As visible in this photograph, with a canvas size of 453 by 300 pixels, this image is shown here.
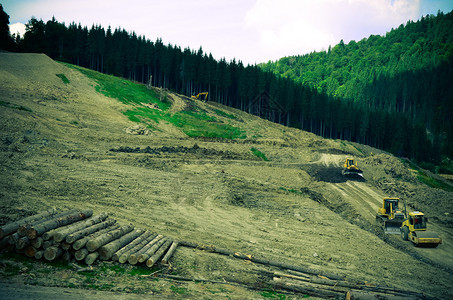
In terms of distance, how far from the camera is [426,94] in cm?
13525

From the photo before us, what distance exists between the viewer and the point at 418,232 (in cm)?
1898

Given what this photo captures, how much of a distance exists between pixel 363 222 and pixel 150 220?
1635cm

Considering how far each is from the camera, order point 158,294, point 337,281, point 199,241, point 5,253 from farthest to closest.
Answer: point 199,241 < point 337,281 < point 5,253 < point 158,294

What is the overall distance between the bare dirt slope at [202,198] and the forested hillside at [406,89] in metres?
55.6

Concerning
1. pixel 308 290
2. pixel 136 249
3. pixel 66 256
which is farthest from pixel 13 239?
pixel 308 290

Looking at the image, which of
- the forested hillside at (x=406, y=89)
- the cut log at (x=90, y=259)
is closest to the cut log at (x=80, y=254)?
the cut log at (x=90, y=259)

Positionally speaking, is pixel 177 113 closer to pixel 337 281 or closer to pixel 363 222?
pixel 363 222

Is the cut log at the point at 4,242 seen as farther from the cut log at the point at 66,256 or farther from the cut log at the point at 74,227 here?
the cut log at the point at 66,256

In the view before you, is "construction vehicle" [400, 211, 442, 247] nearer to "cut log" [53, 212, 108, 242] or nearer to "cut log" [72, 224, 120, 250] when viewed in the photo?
"cut log" [72, 224, 120, 250]

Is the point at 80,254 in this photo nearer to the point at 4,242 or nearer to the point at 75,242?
the point at 75,242

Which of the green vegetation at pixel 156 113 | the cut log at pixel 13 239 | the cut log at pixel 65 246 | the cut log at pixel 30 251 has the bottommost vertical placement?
the cut log at pixel 30 251

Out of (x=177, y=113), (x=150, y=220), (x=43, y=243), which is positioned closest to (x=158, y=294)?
(x=43, y=243)

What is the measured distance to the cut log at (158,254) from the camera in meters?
10.3

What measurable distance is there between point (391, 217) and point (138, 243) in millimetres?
18836
